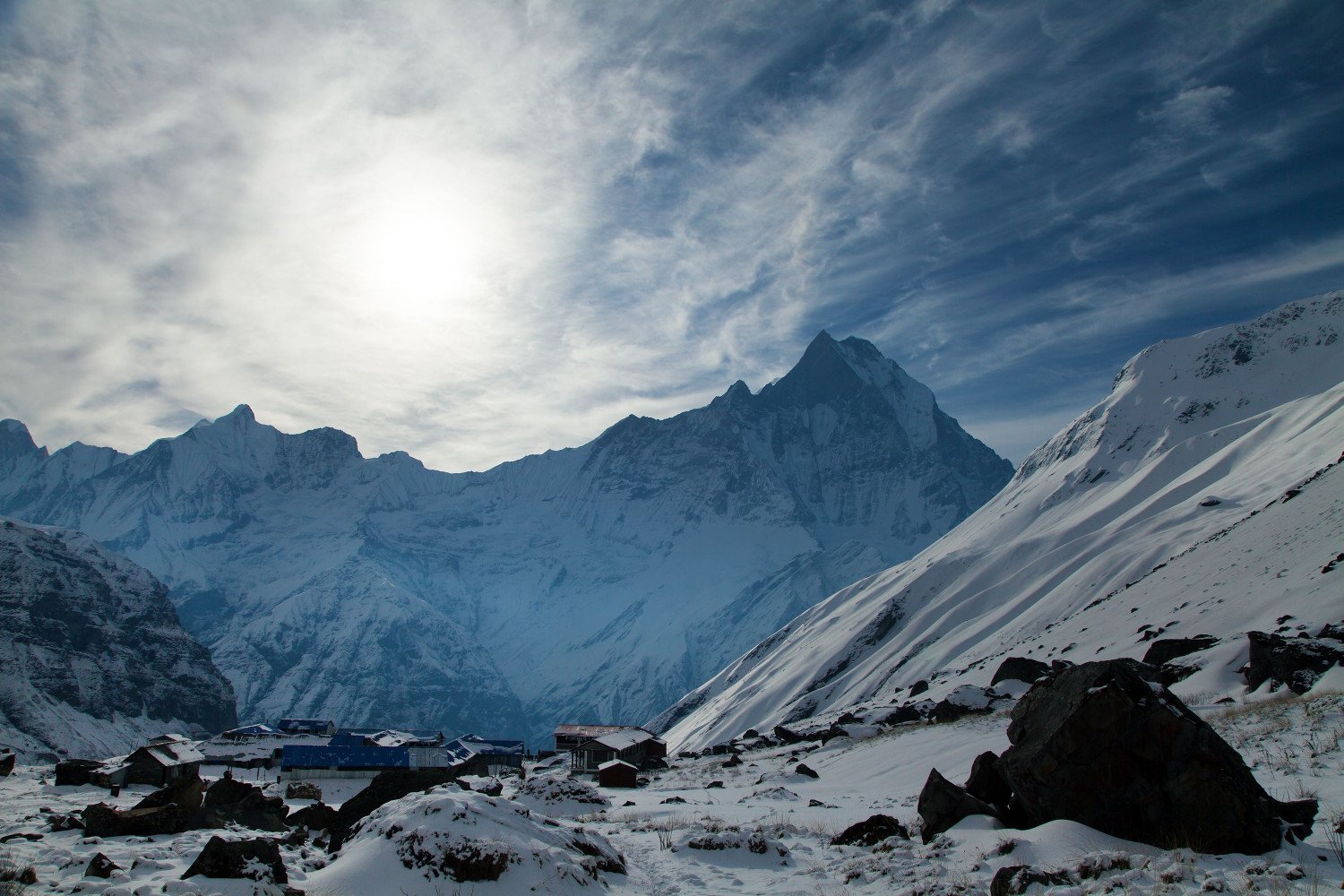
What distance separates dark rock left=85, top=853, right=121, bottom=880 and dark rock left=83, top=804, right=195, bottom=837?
4.32 m

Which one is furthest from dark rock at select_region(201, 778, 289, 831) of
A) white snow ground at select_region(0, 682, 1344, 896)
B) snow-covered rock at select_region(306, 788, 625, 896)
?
snow-covered rock at select_region(306, 788, 625, 896)

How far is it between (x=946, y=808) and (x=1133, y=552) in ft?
251

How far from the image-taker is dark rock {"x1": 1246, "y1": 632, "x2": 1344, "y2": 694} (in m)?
22.9

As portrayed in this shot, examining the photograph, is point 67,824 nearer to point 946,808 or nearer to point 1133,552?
point 946,808

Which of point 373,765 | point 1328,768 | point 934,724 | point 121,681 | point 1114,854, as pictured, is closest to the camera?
point 1114,854

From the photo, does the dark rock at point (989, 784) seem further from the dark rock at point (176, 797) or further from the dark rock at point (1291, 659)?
the dark rock at point (176, 797)

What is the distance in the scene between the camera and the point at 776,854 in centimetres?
1351

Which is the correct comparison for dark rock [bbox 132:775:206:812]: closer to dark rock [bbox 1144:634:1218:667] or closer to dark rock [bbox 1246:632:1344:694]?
dark rock [bbox 1246:632:1344:694]

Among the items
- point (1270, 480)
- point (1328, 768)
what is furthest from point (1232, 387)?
point (1328, 768)

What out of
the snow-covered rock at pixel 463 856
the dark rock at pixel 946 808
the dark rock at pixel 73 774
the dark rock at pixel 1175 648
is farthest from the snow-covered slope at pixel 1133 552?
the dark rock at pixel 73 774

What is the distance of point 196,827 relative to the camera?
57.0 ft

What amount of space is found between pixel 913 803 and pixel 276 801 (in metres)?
17.0

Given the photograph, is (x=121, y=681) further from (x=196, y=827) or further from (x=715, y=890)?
(x=715, y=890)

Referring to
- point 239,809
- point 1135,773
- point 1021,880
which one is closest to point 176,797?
point 239,809
